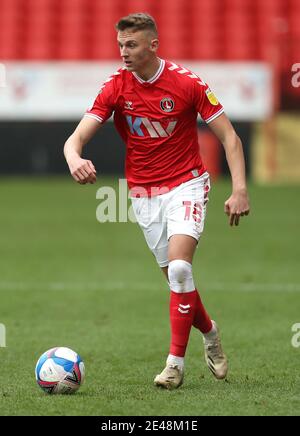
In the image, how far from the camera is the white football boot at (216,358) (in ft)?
21.9

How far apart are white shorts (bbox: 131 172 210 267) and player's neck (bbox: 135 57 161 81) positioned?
2.28 feet

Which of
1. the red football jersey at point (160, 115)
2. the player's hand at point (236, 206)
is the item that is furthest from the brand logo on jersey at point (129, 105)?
the player's hand at point (236, 206)

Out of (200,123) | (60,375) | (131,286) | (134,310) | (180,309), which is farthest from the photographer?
(200,123)

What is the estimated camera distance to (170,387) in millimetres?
6289

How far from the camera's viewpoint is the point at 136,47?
21.1 ft

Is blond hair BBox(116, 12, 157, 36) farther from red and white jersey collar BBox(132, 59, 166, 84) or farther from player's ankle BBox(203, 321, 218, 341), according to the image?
player's ankle BBox(203, 321, 218, 341)

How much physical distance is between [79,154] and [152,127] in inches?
24.3

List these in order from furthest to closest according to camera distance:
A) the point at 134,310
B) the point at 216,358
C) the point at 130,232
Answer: the point at 130,232 < the point at 134,310 < the point at 216,358

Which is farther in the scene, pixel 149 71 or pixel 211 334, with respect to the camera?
pixel 211 334

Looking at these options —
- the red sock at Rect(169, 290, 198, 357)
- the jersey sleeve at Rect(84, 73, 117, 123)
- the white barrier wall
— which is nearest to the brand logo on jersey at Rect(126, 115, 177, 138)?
the jersey sleeve at Rect(84, 73, 117, 123)

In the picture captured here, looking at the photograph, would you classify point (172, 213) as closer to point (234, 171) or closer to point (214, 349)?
point (234, 171)

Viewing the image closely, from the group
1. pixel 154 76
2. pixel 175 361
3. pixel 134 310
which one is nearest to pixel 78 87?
pixel 134 310

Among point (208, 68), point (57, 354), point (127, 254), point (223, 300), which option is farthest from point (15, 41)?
point (57, 354)
